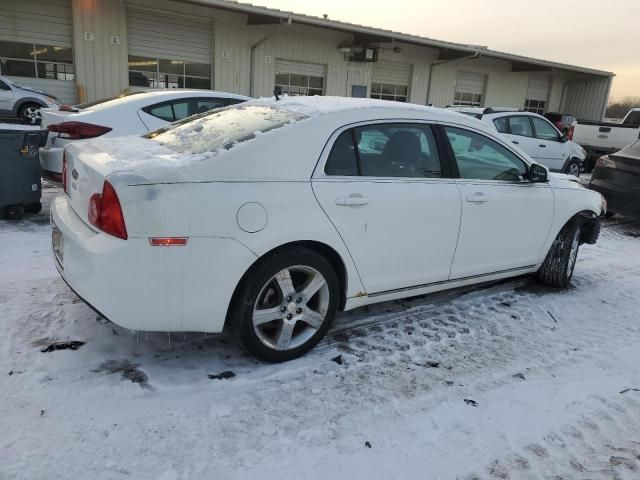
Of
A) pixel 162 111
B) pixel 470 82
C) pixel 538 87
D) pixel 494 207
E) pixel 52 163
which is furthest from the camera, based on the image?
pixel 538 87

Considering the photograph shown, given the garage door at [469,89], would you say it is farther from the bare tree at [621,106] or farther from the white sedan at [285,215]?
the bare tree at [621,106]

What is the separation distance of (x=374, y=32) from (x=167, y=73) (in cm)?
699

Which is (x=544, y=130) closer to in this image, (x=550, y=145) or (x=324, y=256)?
(x=550, y=145)

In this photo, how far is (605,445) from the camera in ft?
9.13

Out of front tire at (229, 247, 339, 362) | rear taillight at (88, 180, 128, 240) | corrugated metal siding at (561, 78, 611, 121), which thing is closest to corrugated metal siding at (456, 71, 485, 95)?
corrugated metal siding at (561, 78, 611, 121)

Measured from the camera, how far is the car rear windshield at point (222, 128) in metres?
3.28

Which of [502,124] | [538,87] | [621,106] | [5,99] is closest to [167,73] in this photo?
[5,99]

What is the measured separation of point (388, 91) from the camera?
2044 centimetres

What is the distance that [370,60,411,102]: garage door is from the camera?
19.9 metres

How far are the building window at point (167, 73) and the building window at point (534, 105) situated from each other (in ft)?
55.7

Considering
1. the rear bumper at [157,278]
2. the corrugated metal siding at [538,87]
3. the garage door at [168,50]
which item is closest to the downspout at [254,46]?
the garage door at [168,50]

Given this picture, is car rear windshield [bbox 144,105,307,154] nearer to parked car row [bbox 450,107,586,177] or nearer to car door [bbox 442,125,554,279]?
car door [bbox 442,125,554,279]

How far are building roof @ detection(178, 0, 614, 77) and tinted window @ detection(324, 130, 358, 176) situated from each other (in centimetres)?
1251

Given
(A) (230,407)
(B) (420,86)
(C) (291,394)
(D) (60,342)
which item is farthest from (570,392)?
(B) (420,86)
